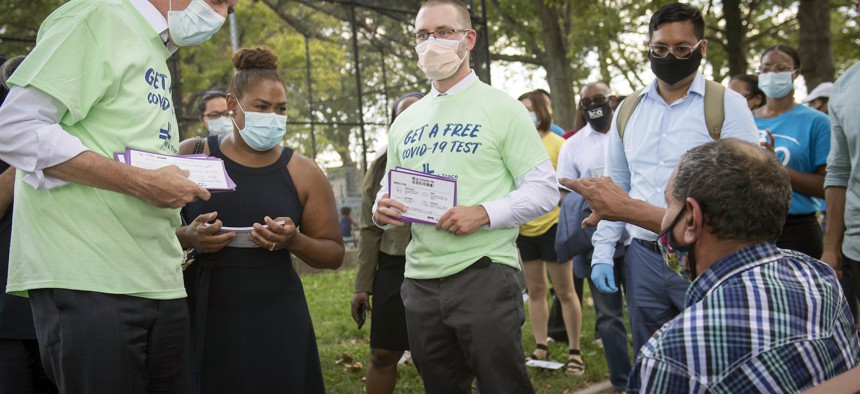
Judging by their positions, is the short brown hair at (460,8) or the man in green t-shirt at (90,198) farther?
the short brown hair at (460,8)

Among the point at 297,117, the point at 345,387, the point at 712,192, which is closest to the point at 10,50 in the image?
the point at 297,117

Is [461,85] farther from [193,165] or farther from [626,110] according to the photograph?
[193,165]

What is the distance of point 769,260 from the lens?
7.21ft

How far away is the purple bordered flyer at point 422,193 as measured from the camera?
12.4 ft

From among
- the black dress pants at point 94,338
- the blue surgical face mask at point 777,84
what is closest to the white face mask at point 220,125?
the black dress pants at point 94,338

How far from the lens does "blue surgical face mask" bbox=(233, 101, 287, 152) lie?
4.10m

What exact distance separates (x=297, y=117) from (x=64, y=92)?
39.0 ft

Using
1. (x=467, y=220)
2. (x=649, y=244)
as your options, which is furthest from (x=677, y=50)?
(x=467, y=220)

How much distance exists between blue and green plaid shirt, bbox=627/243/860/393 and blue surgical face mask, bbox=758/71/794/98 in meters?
4.27

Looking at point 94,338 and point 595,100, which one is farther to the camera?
point 595,100

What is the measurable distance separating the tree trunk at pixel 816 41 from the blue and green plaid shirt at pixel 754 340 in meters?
13.1

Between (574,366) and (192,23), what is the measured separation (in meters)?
4.62

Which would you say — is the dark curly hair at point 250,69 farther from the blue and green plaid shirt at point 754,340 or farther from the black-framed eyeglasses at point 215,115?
the blue and green plaid shirt at point 754,340

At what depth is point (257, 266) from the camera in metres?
3.99
